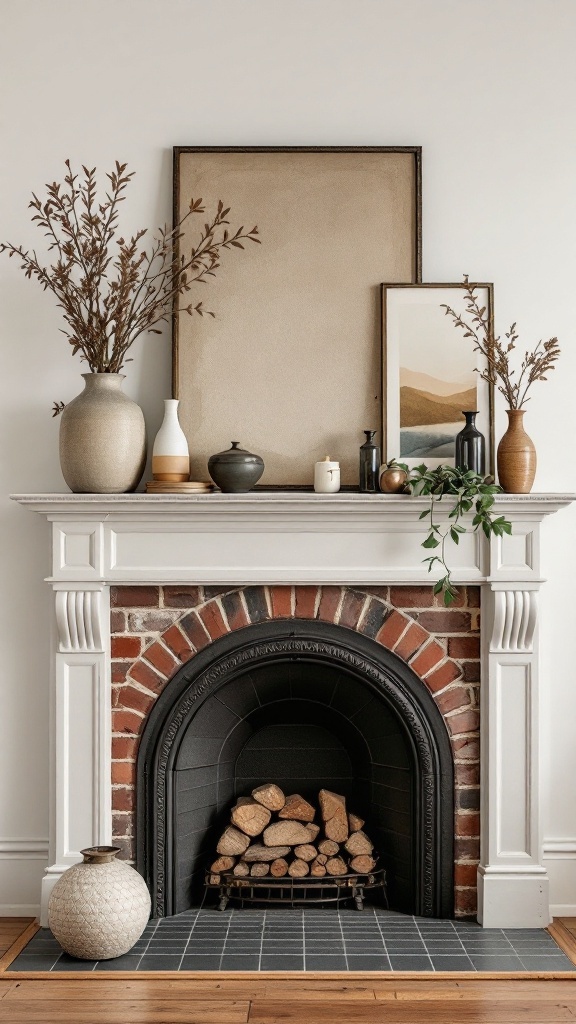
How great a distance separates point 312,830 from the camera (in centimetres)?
297

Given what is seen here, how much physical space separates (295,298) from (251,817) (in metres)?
1.73

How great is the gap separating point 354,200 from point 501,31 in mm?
761

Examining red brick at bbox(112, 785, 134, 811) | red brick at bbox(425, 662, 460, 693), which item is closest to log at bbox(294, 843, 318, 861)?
red brick at bbox(112, 785, 134, 811)

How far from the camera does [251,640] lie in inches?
111

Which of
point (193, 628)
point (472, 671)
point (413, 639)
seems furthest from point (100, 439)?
point (472, 671)

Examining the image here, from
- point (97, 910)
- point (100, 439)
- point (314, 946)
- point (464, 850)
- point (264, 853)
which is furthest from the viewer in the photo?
point (264, 853)

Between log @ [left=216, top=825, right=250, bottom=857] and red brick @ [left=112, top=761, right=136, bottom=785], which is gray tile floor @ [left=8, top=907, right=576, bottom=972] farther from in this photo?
red brick @ [left=112, top=761, right=136, bottom=785]

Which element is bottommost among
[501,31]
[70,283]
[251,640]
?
[251,640]

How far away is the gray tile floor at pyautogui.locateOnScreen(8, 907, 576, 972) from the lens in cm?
250

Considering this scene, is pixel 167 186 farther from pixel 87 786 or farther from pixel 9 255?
pixel 87 786

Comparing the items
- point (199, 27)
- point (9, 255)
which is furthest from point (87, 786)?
point (199, 27)

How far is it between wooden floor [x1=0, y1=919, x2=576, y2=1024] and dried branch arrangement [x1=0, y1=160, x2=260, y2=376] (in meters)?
1.80

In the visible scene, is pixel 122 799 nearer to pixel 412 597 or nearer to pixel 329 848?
pixel 329 848

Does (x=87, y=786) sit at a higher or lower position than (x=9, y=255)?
lower
